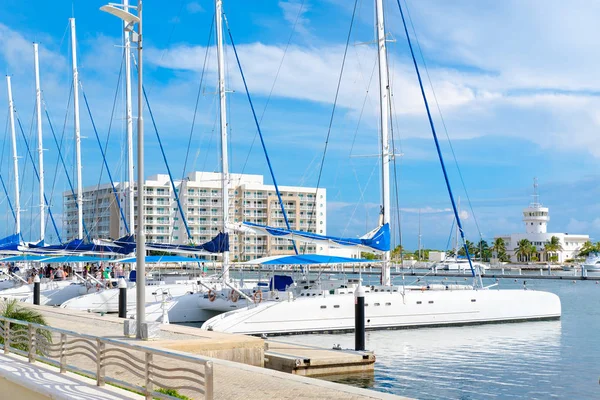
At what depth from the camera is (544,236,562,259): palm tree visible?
17812 cm

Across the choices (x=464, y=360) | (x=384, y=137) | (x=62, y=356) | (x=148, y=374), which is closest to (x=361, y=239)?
(x=384, y=137)

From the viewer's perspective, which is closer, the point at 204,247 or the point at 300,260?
the point at 300,260

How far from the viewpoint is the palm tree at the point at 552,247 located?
584ft

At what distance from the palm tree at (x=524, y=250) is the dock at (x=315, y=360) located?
16665 cm

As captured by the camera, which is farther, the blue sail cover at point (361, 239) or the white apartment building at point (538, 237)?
the white apartment building at point (538, 237)

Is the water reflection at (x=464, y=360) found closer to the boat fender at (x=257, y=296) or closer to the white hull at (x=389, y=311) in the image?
the white hull at (x=389, y=311)

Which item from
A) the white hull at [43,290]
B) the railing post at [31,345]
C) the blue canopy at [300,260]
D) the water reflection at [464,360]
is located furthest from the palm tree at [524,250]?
the railing post at [31,345]

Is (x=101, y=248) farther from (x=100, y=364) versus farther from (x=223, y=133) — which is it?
(x=100, y=364)

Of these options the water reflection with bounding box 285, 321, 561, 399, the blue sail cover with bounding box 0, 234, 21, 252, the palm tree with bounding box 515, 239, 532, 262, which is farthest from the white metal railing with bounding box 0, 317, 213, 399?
the palm tree with bounding box 515, 239, 532, 262

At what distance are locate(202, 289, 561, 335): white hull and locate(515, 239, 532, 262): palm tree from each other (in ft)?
485

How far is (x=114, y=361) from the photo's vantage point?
1391cm

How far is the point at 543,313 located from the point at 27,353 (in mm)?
29870

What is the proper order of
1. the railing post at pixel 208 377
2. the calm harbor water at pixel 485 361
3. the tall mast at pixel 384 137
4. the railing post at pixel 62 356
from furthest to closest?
1. the tall mast at pixel 384 137
2. the calm harbor water at pixel 485 361
3. the railing post at pixel 62 356
4. the railing post at pixel 208 377

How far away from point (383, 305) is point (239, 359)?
1548 cm
